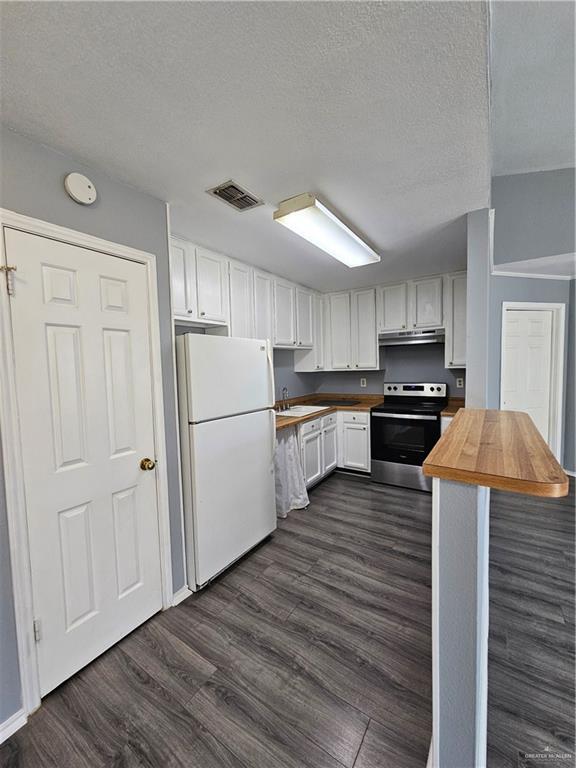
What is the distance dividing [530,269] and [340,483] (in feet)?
10.0

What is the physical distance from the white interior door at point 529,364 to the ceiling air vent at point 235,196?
3.18 meters

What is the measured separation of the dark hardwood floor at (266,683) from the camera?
1.19m

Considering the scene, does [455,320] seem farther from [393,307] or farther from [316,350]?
[316,350]

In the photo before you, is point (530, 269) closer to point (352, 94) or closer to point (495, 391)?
point (495, 391)

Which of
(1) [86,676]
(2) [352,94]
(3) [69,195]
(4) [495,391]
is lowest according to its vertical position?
(1) [86,676]

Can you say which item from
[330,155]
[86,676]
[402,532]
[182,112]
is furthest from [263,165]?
[402,532]

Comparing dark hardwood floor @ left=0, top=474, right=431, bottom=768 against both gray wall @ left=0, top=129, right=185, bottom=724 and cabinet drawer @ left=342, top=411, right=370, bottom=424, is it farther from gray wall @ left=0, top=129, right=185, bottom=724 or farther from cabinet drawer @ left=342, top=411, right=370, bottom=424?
cabinet drawer @ left=342, top=411, right=370, bottom=424

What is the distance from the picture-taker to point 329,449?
12.6 ft

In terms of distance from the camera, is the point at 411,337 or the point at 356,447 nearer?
the point at 411,337

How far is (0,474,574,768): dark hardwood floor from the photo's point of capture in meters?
1.20

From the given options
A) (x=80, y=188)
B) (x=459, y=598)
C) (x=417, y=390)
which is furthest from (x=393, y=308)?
(x=459, y=598)

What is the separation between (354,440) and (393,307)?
1684 millimetres

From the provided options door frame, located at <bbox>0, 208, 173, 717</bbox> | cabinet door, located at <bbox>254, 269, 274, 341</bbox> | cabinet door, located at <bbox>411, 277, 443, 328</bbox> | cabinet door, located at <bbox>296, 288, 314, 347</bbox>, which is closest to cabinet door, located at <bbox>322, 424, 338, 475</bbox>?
cabinet door, located at <bbox>296, 288, 314, 347</bbox>

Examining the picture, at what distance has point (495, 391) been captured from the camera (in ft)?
11.5
